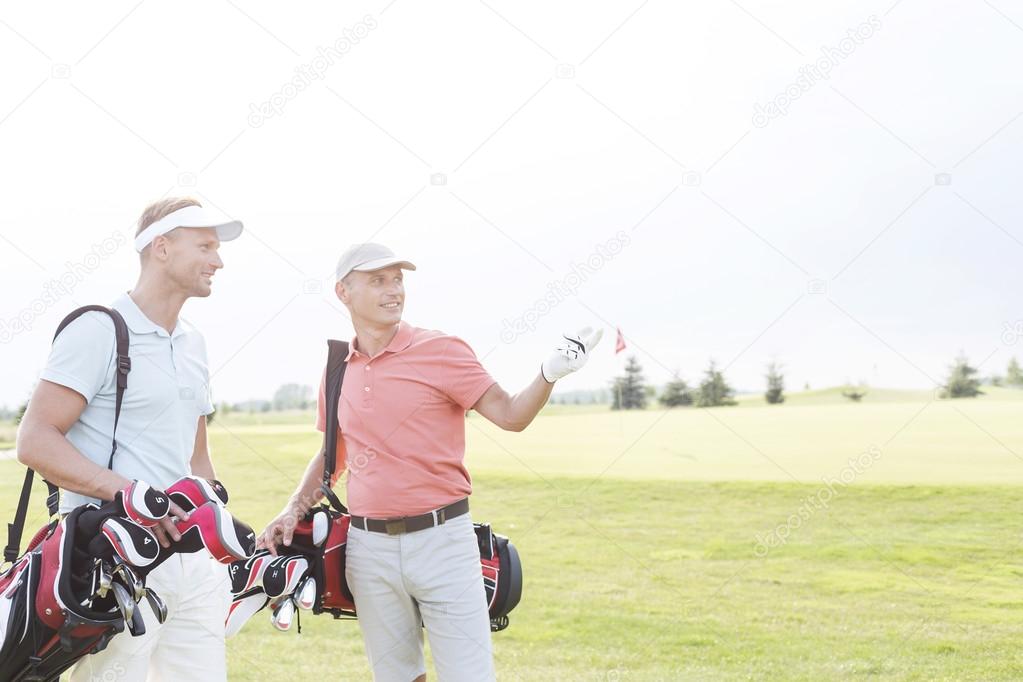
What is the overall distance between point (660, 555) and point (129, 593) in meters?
9.53

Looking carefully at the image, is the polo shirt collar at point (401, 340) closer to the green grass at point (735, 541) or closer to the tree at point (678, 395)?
the green grass at point (735, 541)

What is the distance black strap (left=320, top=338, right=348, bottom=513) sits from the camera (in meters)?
3.52

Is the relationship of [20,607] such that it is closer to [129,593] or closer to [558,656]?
[129,593]

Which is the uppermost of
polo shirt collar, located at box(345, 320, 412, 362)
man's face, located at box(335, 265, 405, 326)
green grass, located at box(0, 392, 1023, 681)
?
man's face, located at box(335, 265, 405, 326)

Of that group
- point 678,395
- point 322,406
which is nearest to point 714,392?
point 678,395

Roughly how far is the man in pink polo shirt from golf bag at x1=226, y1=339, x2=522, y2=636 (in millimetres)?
64

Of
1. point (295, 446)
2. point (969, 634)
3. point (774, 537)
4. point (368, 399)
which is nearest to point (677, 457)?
point (774, 537)

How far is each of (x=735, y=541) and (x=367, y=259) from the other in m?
9.67

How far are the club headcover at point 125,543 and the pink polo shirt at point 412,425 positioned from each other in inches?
33.7

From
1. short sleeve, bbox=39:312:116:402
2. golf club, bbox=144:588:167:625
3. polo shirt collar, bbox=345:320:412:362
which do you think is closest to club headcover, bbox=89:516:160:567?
golf club, bbox=144:588:167:625

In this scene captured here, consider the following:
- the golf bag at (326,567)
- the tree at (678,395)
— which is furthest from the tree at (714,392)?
the golf bag at (326,567)

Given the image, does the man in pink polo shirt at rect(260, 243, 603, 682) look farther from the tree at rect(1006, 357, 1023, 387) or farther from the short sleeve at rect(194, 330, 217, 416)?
the tree at rect(1006, 357, 1023, 387)

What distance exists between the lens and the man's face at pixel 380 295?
11.2ft

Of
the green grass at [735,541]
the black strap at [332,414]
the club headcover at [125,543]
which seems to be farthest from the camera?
the green grass at [735,541]
